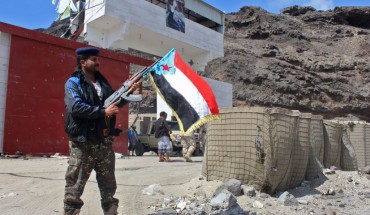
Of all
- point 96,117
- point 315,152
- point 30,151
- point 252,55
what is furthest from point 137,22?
point 252,55

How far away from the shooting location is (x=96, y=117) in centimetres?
341

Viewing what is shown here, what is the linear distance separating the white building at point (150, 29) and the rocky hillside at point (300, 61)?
1512 centimetres

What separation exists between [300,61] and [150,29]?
96.3ft

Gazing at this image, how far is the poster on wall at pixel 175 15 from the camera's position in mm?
20422

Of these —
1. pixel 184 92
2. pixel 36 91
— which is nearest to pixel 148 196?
pixel 184 92

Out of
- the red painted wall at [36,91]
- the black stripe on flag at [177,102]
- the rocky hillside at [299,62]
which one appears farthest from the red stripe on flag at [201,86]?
the rocky hillside at [299,62]

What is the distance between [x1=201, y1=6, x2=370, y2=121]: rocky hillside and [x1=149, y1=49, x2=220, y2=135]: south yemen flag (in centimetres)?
3347

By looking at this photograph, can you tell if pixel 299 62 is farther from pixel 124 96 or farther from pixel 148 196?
pixel 124 96

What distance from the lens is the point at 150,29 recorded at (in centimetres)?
1930

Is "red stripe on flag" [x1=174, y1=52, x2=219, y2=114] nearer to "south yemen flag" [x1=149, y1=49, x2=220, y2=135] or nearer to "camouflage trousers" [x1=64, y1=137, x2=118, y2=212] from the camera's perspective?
"south yemen flag" [x1=149, y1=49, x2=220, y2=135]

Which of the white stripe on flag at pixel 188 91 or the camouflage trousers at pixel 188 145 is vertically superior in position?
the white stripe on flag at pixel 188 91

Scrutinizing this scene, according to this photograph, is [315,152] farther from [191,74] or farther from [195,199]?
[191,74]

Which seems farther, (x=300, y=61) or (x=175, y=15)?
(x=300, y=61)

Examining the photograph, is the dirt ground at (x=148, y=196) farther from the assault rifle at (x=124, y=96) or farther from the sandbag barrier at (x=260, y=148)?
the assault rifle at (x=124, y=96)
